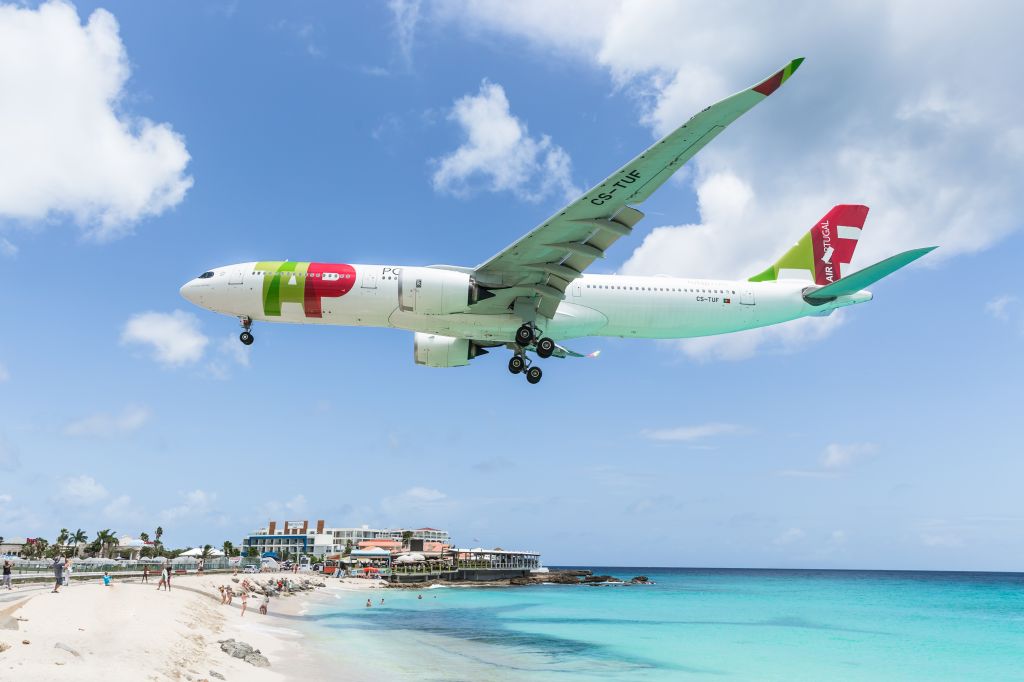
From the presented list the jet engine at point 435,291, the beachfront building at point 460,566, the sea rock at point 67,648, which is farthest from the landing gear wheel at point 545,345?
the beachfront building at point 460,566

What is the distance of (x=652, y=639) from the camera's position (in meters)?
62.6

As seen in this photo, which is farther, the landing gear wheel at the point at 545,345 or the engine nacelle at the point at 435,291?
the landing gear wheel at the point at 545,345

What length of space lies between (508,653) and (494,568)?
97.9m

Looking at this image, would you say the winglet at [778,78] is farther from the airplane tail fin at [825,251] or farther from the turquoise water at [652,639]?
the turquoise water at [652,639]

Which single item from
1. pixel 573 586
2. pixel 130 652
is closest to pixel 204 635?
pixel 130 652

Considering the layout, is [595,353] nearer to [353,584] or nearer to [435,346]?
[435,346]

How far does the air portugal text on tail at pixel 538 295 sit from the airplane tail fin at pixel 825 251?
144 centimetres

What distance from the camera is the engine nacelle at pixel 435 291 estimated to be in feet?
90.4

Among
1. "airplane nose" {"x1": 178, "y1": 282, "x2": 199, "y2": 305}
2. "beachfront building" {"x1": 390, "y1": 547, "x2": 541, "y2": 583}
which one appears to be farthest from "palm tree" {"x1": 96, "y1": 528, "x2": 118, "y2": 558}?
"airplane nose" {"x1": 178, "y1": 282, "x2": 199, "y2": 305}

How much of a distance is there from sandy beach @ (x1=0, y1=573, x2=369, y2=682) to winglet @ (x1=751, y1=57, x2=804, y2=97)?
77.1 feet

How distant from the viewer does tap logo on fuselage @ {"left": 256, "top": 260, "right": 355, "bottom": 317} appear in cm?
2809

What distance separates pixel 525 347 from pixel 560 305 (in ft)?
7.33

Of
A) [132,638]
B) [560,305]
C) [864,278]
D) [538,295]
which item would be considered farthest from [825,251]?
[132,638]

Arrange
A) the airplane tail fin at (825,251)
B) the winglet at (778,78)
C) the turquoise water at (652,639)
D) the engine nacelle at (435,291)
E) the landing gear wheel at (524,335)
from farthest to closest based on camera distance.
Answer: the turquoise water at (652,639) → the airplane tail fin at (825,251) → the landing gear wheel at (524,335) → the engine nacelle at (435,291) → the winglet at (778,78)
